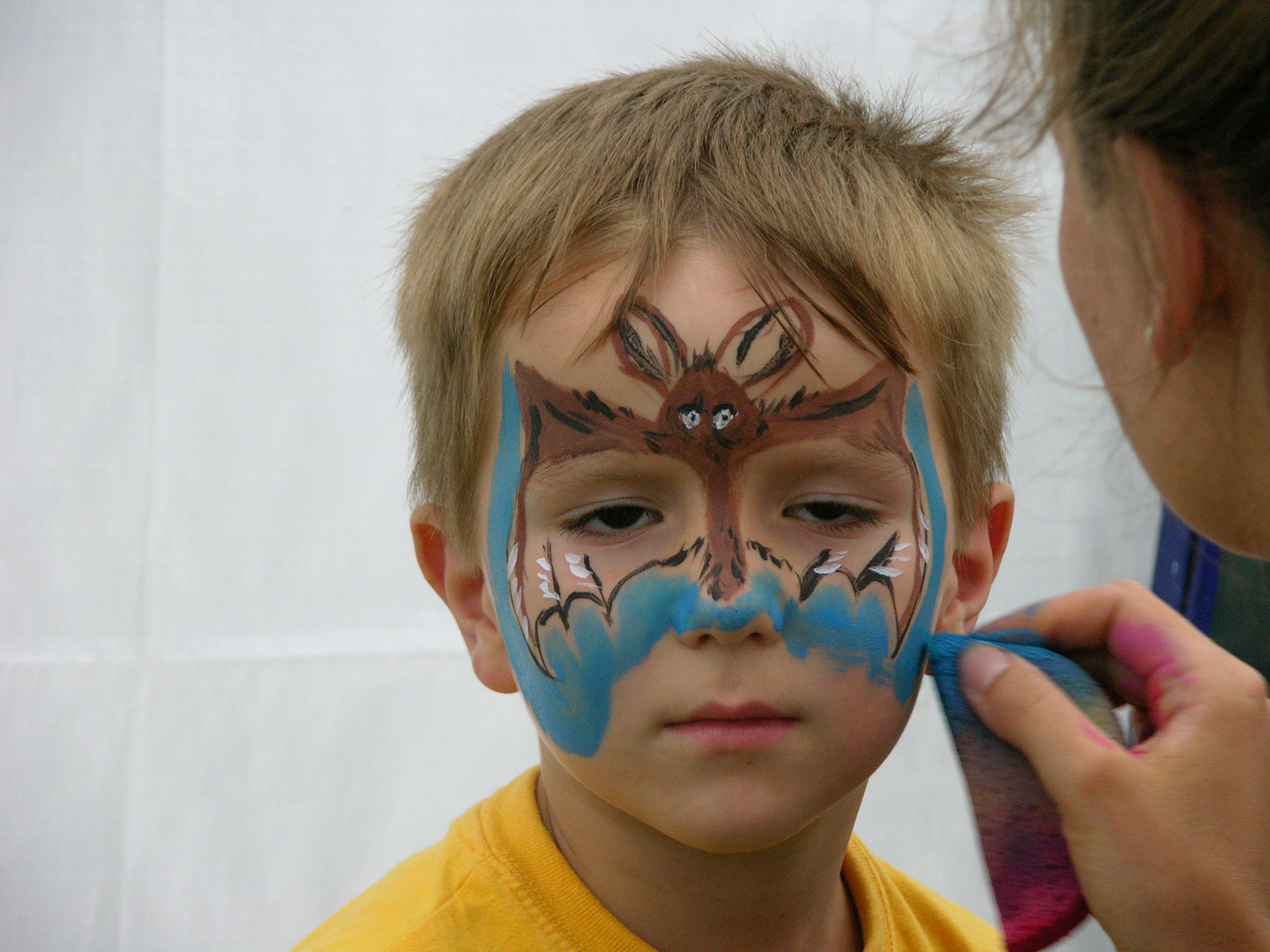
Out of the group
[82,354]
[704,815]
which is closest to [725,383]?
[704,815]

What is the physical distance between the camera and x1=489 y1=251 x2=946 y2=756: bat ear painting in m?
0.82

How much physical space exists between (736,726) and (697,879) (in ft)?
0.70

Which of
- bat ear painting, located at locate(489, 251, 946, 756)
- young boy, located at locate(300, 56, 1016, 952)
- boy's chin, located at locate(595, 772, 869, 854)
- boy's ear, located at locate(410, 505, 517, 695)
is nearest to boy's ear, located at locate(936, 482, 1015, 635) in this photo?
young boy, located at locate(300, 56, 1016, 952)

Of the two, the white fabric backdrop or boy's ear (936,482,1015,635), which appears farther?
the white fabric backdrop

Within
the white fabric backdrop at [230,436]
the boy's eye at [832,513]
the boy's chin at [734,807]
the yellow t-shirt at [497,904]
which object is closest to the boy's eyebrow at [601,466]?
the boy's eye at [832,513]

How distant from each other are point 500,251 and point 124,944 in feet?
3.77

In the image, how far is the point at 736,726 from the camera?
2.67 ft

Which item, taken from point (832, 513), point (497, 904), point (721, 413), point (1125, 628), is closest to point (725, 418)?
point (721, 413)

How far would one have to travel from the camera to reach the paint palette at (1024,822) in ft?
2.60

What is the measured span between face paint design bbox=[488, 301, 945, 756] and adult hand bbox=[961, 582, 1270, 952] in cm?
12

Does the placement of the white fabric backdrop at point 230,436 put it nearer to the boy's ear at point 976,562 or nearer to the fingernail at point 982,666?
the boy's ear at point 976,562

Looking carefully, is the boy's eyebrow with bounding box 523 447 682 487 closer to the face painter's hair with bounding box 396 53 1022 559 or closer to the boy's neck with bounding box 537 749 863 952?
the face painter's hair with bounding box 396 53 1022 559

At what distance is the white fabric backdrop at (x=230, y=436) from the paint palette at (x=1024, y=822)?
75cm

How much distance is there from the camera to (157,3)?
148cm
